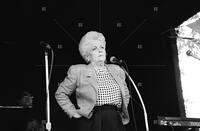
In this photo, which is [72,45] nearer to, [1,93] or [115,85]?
[1,93]

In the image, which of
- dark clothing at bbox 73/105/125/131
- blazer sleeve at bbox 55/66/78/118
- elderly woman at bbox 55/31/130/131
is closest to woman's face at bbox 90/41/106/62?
elderly woman at bbox 55/31/130/131

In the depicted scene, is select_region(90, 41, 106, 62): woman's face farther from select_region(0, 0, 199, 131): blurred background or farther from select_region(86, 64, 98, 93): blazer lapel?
select_region(0, 0, 199, 131): blurred background

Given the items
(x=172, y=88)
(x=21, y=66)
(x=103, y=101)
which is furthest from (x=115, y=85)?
(x=21, y=66)

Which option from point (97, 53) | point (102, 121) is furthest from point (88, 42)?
point (102, 121)

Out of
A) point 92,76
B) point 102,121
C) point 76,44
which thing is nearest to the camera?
point 102,121

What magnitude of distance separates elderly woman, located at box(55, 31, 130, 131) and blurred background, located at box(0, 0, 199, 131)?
0.97m

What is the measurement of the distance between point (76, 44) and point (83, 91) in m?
1.52

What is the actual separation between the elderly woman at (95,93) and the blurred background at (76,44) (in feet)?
3.20

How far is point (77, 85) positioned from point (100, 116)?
34 cm

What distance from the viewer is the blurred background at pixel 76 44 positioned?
414 centimetres

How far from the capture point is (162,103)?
14.6ft

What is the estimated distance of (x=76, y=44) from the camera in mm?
4480

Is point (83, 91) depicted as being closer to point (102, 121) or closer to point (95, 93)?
point (95, 93)

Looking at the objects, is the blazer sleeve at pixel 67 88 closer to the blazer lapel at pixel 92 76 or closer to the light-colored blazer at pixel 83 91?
the light-colored blazer at pixel 83 91
